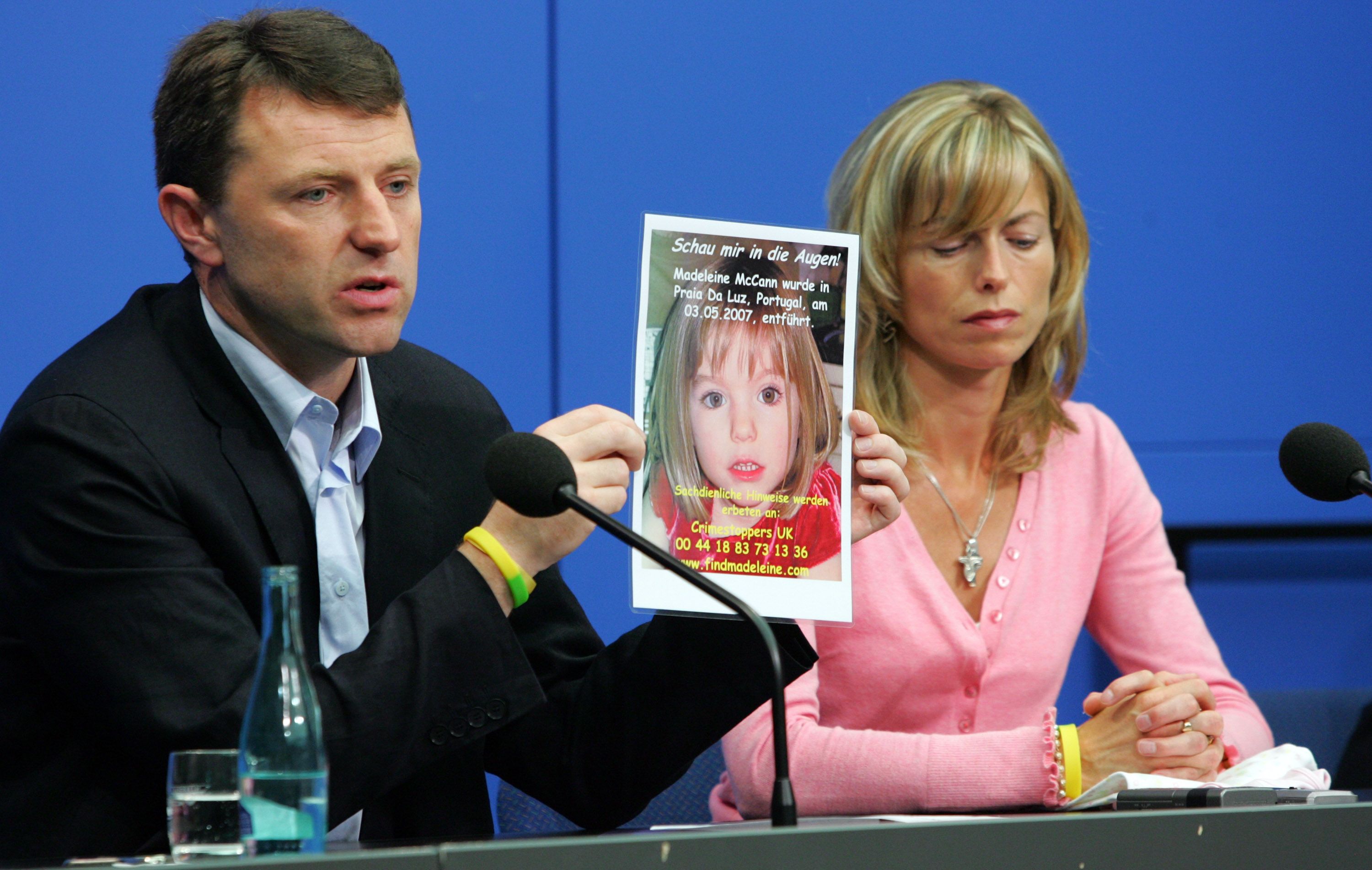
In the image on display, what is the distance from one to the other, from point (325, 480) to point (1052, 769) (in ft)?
2.72

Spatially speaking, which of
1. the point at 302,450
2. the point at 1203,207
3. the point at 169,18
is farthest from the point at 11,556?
the point at 1203,207

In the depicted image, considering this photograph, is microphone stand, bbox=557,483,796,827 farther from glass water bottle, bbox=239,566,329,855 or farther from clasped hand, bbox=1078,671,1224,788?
clasped hand, bbox=1078,671,1224,788

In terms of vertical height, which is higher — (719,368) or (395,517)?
(719,368)

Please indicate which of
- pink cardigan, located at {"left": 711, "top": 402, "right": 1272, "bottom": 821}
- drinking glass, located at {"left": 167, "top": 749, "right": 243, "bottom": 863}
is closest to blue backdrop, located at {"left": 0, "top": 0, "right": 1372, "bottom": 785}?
pink cardigan, located at {"left": 711, "top": 402, "right": 1272, "bottom": 821}

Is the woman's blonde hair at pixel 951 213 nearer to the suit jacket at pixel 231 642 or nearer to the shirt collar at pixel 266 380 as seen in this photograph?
the suit jacket at pixel 231 642

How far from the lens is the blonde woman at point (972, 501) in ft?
5.87

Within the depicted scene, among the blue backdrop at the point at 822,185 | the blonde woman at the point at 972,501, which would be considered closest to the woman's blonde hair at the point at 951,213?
the blonde woman at the point at 972,501

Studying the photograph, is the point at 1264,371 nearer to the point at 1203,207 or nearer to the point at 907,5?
the point at 1203,207

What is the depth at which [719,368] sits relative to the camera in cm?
126

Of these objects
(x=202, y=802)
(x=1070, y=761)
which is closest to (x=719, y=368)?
(x=202, y=802)


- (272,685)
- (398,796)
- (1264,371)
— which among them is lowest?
(398,796)

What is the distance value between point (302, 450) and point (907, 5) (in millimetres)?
1577

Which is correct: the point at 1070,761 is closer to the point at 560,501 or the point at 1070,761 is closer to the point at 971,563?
the point at 971,563

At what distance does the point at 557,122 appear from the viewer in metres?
2.46
